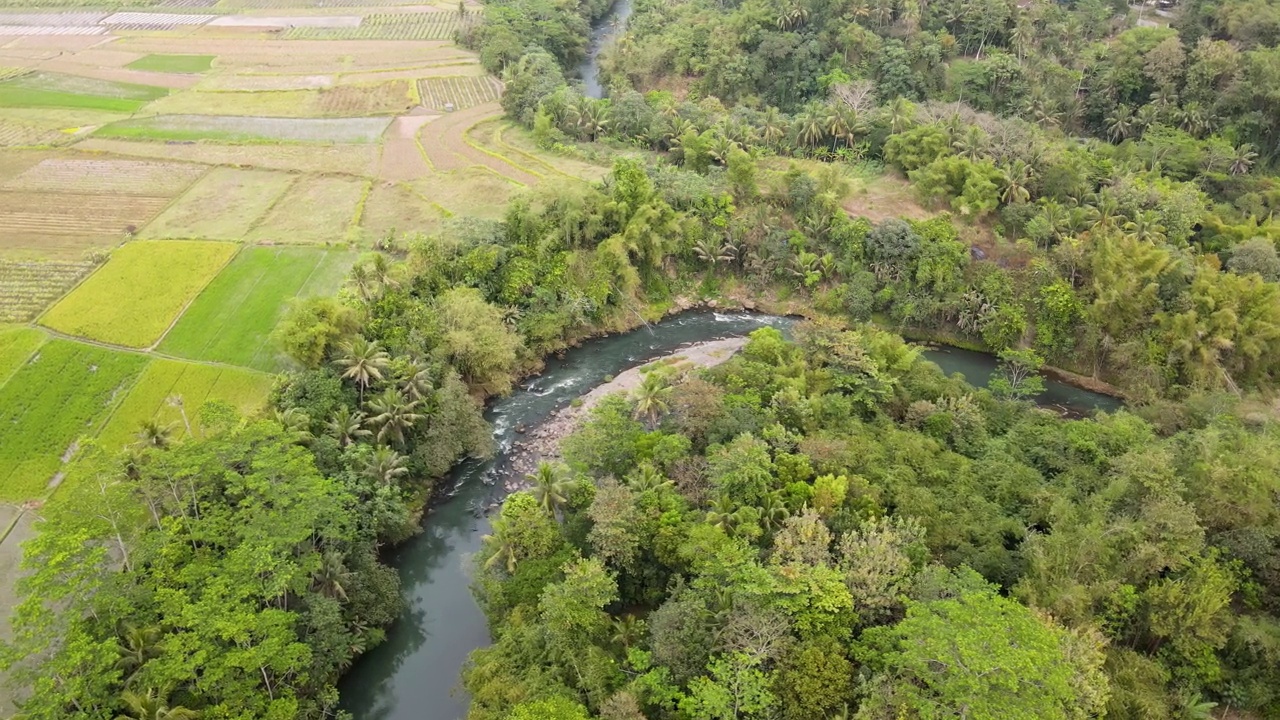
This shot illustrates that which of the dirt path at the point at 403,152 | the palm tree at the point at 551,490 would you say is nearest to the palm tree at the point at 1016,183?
the palm tree at the point at 551,490

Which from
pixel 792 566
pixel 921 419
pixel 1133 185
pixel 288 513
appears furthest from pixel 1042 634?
pixel 1133 185

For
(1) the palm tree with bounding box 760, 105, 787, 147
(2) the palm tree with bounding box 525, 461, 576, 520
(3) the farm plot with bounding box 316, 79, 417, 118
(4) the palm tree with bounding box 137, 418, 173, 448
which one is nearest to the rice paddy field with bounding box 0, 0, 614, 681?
(3) the farm plot with bounding box 316, 79, 417, 118

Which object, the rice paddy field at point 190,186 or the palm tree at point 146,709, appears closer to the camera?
the palm tree at point 146,709

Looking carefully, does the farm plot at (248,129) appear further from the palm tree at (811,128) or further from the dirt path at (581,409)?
the dirt path at (581,409)

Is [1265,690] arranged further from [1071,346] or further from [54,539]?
[54,539]

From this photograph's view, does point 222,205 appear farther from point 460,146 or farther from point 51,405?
point 51,405

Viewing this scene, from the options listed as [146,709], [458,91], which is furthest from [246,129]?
[146,709]

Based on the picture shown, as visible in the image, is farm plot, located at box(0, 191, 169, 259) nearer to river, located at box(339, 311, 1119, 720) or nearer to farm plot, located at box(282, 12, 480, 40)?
river, located at box(339, 311, 1119, 720)
